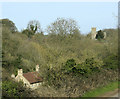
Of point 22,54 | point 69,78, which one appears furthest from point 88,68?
point 22,54

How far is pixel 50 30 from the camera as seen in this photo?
14.1 m

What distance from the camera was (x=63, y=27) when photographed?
14.3 m

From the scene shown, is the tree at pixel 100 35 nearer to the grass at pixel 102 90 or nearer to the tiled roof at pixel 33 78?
the grass at pixel 102 90

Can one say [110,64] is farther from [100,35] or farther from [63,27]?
[100,35]

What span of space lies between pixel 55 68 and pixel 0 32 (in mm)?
12551

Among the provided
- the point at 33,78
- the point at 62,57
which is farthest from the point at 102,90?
the point at 33,78

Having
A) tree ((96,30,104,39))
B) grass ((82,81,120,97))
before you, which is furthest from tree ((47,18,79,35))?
tree ((96,30,104,39))

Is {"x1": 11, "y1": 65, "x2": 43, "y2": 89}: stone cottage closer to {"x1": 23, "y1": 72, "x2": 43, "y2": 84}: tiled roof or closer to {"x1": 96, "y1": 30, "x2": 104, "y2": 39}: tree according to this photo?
{"x1": 23, "y1": 72, "x2": 43, "y2": 84}: tiled roof

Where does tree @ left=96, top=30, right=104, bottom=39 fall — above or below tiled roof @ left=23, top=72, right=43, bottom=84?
above

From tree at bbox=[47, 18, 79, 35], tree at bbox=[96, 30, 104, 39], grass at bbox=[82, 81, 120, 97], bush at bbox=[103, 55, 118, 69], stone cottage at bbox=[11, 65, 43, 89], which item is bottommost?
grass at bbox=[82, 81, 120, 97]

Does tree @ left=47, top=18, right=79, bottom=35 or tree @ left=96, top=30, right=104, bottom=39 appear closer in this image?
tree @ left=47, top=18, right=79, bottom=35

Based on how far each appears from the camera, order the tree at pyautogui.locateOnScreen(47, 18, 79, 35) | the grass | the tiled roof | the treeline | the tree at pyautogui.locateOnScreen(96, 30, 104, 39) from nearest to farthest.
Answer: the treeline < the grass < the tiled roof < the tree at pyautogui.locateOnScreen(47, 18, 79, 35) < the tree at pyautogui.locateOnScreen(96, 30, 104, 39)

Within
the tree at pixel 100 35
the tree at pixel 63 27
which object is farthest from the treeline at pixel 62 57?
the tree at pixel 100 35

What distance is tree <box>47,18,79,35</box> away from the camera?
13.9 meters
